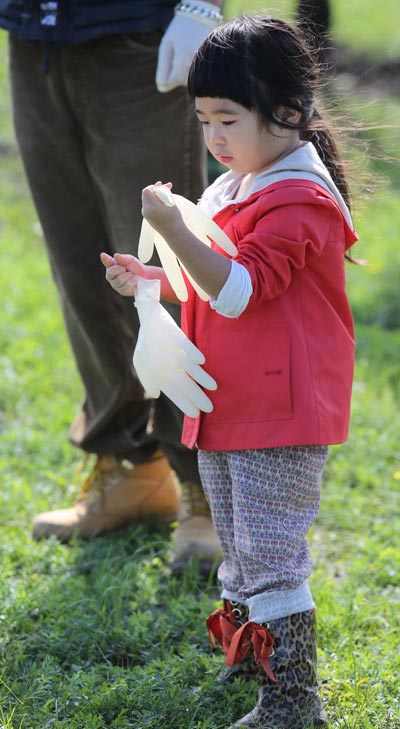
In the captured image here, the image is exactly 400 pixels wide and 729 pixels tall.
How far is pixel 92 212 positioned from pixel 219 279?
1.27 meters

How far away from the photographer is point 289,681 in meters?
2.27

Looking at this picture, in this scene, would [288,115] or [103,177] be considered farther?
[103,177]

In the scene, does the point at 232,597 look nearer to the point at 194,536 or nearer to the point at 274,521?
the point at 274,521

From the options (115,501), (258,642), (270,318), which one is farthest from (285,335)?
(115,501)

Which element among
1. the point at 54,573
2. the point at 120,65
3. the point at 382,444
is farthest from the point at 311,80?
the point at 382,444

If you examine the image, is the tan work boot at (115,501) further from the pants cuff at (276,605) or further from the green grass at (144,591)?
the pants cuff at (276,605)

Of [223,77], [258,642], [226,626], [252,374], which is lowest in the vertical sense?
[226,626]

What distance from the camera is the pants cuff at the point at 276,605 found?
2.25 meters

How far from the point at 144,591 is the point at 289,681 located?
0.81 meters

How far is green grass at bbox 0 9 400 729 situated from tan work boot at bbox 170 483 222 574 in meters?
0.06

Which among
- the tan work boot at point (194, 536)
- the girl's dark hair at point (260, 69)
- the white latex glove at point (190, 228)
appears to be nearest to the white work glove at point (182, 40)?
the girl's dark hair at point (260, 69)

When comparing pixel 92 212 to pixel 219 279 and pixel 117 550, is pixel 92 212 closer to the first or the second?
pixel 117 550

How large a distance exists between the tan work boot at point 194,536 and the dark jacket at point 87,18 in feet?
4.44

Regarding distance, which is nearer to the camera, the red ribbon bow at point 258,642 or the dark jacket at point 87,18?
the red ribbon bow at point 258,642
